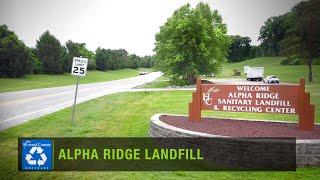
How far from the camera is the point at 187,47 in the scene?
39344 mm

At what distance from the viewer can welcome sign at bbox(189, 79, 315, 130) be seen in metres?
9.66

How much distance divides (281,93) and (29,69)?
46742 mm

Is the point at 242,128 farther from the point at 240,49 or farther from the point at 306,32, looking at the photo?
the point at 240,49

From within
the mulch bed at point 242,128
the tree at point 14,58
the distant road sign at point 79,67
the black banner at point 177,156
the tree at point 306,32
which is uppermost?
the tree at point 306,32

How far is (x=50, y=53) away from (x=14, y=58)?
10.4 metres

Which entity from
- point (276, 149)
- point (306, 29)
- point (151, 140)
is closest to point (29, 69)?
point (306, 29)

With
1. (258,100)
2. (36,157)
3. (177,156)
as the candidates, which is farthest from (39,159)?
(258,100)

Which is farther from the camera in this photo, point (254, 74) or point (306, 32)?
point (254, 74)

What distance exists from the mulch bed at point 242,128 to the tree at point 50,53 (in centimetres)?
4916

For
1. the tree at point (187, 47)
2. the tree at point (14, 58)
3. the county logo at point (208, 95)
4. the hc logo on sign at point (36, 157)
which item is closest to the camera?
the hc logo on sign at point (36, 157)

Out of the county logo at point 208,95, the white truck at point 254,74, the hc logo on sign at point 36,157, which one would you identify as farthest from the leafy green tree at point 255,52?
the hc logo on sign at point 36,157

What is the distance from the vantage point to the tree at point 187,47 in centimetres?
3894

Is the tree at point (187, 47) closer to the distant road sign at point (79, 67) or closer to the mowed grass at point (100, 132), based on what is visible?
the mowed grass at point (100, 132)

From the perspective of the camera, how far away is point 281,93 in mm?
9867
